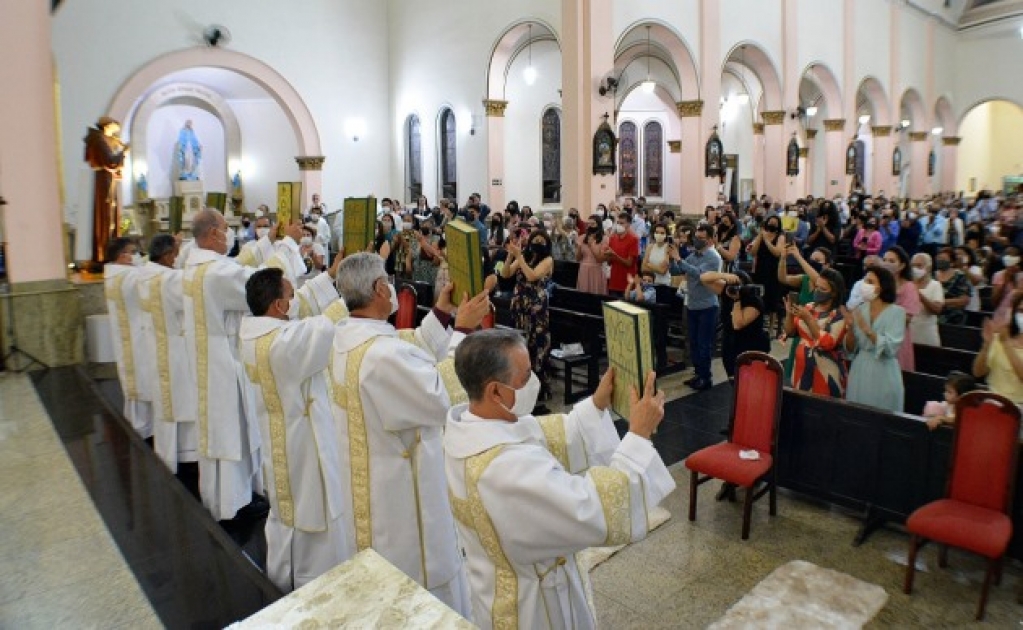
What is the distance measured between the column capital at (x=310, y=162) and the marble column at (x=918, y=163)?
2285 cm

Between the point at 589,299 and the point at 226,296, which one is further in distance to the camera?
the point at 589,299

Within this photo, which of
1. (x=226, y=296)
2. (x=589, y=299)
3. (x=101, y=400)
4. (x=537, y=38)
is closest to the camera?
(x=226, y=296)

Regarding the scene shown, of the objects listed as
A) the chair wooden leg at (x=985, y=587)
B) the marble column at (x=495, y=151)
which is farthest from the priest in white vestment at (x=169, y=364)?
the marble column at (x=495, y=151)

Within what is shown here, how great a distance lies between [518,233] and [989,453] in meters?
7.94

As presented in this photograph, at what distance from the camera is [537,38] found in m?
18.9

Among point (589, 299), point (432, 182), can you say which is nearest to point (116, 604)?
point (589, 299)

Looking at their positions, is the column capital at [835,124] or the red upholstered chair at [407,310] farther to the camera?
the column capital at [835,124]

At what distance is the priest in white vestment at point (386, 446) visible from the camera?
10.5ft

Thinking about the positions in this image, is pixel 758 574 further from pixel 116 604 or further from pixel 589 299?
pixel 589 299

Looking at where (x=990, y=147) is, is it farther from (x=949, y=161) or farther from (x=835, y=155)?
(x=835, y=155)

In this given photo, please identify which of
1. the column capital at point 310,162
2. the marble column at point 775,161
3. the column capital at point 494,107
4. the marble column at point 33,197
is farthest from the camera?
the marble column at point 775,161

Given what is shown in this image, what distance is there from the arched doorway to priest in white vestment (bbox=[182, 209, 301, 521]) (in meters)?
36.4

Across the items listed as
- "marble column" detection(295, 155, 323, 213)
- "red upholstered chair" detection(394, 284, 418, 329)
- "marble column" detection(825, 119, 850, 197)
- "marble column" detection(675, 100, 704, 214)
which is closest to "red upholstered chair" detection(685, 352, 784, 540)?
"red upholstered chair" detection(394, 284, 418, 329)

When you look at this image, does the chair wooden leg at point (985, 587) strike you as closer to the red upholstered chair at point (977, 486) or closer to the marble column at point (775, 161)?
the red upholstered chair at point (977, 486)
